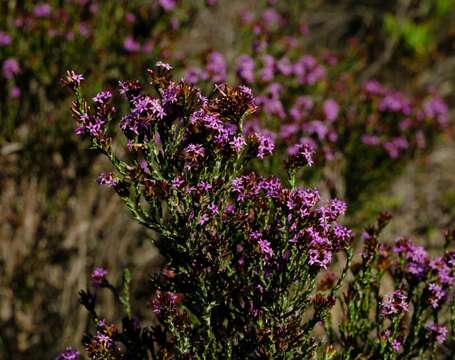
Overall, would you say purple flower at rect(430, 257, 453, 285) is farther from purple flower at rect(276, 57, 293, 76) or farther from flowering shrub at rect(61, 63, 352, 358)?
purple flower at rect(276, 57, 293, 76)

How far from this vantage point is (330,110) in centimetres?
479

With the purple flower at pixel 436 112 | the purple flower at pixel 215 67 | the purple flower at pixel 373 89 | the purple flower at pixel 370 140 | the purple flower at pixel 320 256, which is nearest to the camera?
the purple flower at pixel 320 256

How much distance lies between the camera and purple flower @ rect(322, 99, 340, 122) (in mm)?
4750

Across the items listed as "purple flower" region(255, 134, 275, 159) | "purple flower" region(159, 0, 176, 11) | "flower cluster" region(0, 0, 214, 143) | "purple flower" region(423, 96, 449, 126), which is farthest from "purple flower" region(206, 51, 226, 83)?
"purple flower" region(423, 96, 449, 126)

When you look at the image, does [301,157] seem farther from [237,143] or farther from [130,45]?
[130,45]

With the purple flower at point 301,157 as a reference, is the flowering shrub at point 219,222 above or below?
below

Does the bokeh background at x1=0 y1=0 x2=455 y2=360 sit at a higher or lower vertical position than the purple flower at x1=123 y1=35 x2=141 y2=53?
lower

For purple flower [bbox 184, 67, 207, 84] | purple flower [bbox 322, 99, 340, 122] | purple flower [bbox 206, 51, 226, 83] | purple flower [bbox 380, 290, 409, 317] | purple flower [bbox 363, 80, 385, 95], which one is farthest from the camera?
purple flower [bbox 363, 80, 385, 95]

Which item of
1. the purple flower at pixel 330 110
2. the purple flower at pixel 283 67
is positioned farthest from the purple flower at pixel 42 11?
the purple flower at pixel 330 110

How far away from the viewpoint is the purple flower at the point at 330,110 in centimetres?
475

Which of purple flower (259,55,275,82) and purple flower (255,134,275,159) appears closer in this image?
purple flower (255,134,275,159)

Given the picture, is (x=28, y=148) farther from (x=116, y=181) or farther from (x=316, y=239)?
(x=316, y=239)

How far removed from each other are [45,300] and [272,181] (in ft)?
10.1

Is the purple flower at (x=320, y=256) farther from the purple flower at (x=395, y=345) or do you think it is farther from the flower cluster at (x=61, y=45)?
the flower cluster at (x=61, y=45)
